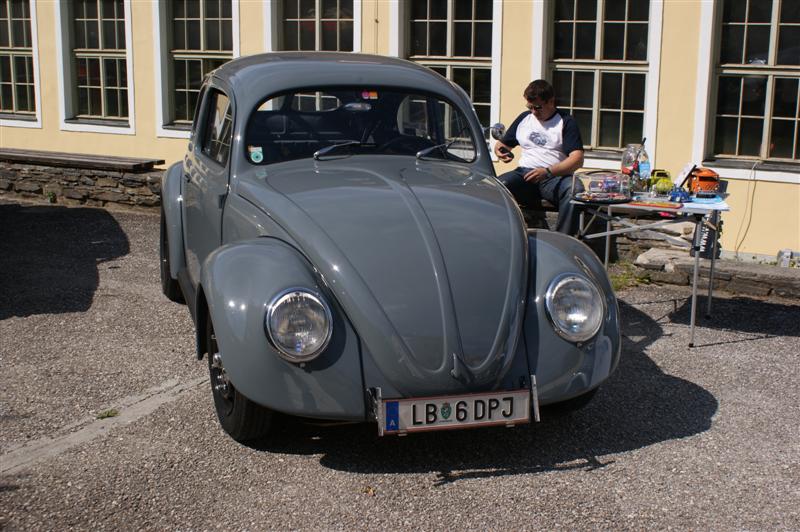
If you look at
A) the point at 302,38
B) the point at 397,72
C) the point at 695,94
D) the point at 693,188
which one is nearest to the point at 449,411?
the point at 397,72

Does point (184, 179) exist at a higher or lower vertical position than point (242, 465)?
higher

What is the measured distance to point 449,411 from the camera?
4551 millimetres

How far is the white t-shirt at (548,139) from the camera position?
8.38 m

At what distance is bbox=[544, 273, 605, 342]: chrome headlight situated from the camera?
15.9 ft

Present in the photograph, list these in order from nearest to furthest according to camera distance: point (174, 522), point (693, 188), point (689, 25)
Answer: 1. point (174, 522)
2. point (693, 188)
3. point (689, 25)

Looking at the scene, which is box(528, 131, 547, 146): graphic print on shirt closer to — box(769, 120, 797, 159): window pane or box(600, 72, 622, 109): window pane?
box(600, 72, 622, 109): window pane

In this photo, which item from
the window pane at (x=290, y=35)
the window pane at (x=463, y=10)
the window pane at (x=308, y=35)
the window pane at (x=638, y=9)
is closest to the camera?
the window pane at (x=638, y=9)

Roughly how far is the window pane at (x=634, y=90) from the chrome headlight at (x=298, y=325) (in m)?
7.40

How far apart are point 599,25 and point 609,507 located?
7.72 m

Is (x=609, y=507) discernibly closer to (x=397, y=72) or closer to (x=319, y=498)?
(x=319, y=498)

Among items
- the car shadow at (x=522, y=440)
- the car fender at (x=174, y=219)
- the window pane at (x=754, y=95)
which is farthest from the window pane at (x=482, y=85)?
the car shadow at (x=522, y=440)

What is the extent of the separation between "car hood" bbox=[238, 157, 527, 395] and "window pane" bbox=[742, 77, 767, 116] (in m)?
6.05

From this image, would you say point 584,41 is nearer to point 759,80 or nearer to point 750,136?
point 759,80

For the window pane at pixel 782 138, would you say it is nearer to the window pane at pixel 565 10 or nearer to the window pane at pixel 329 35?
the window pane at pixel 565 10
